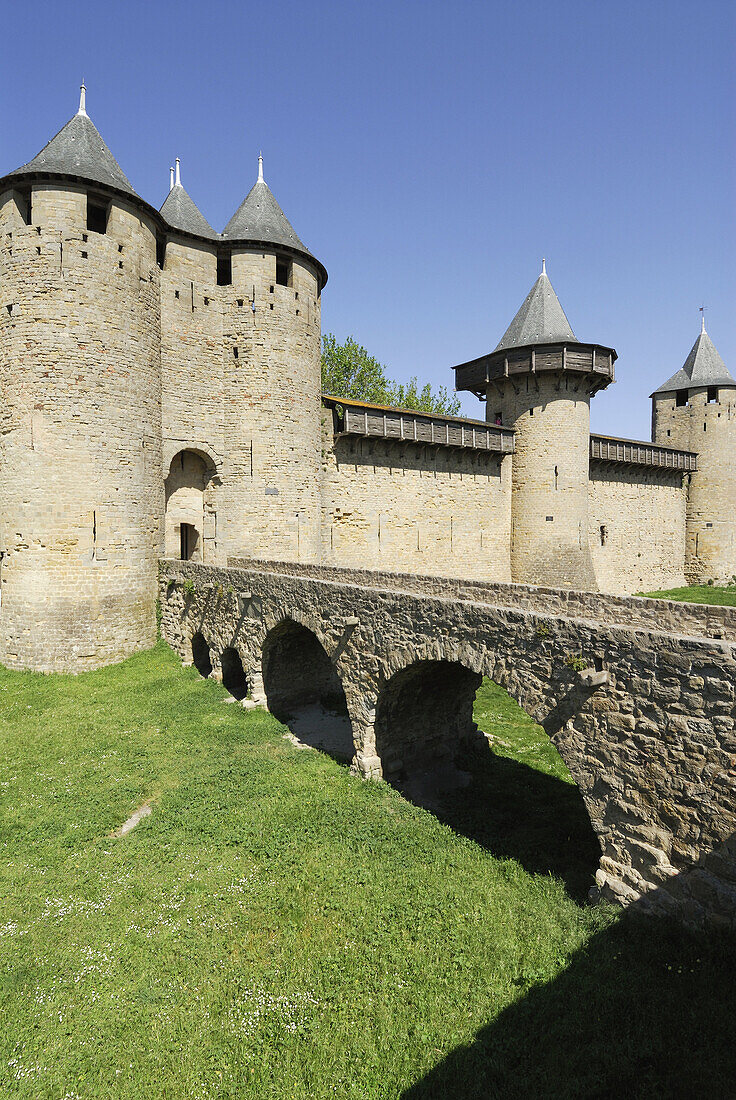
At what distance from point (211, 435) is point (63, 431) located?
4.45m

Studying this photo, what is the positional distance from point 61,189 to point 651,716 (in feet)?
54.3

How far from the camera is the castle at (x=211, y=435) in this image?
13438 mm

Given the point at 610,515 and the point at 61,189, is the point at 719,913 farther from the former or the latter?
the point at 610,515

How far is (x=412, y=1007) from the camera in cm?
475

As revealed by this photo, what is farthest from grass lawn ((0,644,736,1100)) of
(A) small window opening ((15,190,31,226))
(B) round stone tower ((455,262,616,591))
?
(B) round stone tower ((455,262,616,591))

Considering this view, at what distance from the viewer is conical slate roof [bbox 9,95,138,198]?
13.4 metres

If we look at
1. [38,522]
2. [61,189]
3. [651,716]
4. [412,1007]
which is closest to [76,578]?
[38,522]

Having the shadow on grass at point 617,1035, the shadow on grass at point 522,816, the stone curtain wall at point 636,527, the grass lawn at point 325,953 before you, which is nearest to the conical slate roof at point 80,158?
the grass lawn at point 325,953

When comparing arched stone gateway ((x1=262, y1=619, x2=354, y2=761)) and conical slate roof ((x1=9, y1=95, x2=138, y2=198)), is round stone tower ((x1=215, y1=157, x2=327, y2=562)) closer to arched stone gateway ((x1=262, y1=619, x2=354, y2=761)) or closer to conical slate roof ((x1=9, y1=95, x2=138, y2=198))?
conical slate roof ((x1=9, y1=95, x2=138, y2=198))

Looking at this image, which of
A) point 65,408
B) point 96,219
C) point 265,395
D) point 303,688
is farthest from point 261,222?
point 303,688

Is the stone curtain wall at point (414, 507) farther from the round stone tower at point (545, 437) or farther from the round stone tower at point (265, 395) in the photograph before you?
the round stone tower at point (265, 395)

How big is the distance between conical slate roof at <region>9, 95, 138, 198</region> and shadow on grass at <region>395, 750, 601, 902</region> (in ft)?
51.7

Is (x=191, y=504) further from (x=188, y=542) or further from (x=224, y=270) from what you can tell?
(x=224, y=270)

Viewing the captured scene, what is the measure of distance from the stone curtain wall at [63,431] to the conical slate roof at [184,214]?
2.52 m
